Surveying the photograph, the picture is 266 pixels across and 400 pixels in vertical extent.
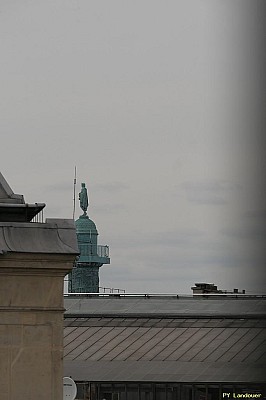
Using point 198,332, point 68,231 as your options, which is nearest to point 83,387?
point 198,332

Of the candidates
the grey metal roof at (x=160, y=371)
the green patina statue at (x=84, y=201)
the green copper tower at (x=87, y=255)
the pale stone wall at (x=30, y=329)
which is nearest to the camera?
the pale stone wall at (x=30, y=329)

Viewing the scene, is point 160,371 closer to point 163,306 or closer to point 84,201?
point 163,306

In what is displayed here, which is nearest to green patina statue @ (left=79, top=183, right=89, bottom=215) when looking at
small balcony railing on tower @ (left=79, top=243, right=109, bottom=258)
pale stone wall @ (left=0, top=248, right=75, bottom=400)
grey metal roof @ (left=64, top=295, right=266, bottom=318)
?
small balcony railing on tower @ (left=79, top=243, right=109, bottom=258)

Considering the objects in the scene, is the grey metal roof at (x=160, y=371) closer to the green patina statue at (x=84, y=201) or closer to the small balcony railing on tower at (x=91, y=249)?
the green patina statue at (x=84, y=201)

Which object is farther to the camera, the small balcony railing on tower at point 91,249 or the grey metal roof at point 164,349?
the small balcony railing on tower at point 91,249

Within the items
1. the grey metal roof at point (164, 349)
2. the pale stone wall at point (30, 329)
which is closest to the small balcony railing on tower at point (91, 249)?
the grey metal roof at point (164, 349)

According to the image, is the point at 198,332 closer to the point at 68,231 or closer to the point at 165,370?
the point at 165,370

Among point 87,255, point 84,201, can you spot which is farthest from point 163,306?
point 84,201

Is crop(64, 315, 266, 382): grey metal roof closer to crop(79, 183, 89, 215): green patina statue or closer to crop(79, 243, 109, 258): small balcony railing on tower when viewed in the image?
crop(79, 183, 89, 215): green patina statue

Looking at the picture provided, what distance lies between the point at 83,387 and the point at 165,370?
238cm

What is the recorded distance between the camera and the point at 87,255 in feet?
236

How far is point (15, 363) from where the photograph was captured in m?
5.82

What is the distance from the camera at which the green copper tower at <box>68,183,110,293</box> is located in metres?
70.9

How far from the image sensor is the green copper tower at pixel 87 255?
7088cm
